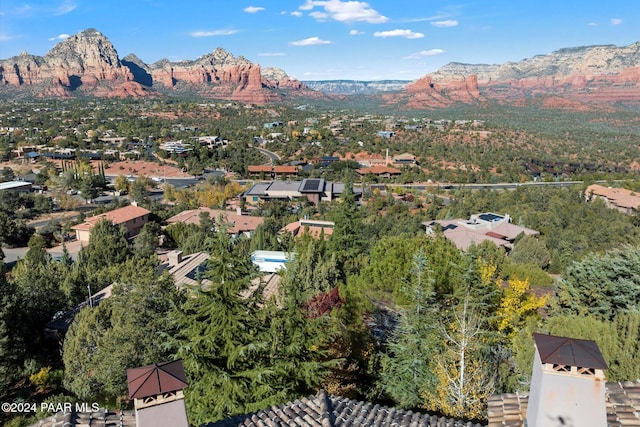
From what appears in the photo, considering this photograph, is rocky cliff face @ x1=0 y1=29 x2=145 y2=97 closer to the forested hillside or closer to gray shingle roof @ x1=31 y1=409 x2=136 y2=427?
the forested hillside

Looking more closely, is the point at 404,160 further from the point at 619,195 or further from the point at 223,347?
the point at 223,347

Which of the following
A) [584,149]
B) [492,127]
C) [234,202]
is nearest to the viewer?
[234,202]

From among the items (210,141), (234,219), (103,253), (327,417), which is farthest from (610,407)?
(210,141)

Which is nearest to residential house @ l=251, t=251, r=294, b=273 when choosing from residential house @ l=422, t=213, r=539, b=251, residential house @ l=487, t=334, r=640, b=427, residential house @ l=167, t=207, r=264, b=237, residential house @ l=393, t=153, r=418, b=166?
residential house @ l=167, t=207, r=264, b=237

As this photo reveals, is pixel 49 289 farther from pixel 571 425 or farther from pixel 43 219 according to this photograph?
pixel 43 219

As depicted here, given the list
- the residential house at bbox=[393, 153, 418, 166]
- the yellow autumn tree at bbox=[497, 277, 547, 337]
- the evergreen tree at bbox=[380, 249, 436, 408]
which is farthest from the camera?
the residential house at bbox=[393, 153, 418, 166]

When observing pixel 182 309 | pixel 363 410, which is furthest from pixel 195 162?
pixel 363 410
